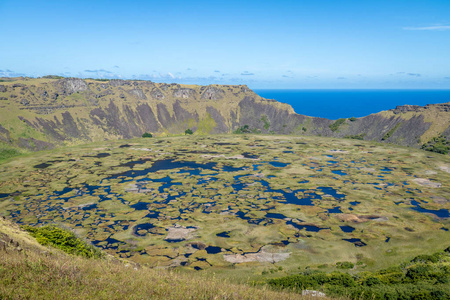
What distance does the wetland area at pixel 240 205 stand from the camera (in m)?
42.5

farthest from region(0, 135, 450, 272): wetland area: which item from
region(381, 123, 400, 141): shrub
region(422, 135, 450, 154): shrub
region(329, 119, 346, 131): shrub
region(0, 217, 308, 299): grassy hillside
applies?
region(329, 119, 346, 131): shrub

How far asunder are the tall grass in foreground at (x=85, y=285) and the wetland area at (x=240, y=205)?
789 inches

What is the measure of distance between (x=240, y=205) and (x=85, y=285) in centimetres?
4480

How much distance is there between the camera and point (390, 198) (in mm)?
63562

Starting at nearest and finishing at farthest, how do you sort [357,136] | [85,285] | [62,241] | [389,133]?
[85,285], [62,241], [389,133], [357,136]

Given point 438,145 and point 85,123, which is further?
point 85,123

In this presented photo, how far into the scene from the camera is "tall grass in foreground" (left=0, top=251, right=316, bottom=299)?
1506 cm

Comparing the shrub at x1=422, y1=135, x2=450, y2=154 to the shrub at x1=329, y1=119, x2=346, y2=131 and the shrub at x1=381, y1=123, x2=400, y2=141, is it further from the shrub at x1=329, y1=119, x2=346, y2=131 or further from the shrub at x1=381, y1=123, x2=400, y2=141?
the shrub at x1=329, y1=119, x2=346, y2=131

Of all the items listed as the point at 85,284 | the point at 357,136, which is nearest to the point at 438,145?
the point at 357,136

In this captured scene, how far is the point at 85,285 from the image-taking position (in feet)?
54.7

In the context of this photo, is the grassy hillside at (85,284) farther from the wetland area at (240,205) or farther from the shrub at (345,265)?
the shrub at (345,265)

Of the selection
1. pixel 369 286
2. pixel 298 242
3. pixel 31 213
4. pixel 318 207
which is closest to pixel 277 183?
pixel 318 207

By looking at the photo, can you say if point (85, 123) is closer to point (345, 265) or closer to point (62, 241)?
point (62, 241)

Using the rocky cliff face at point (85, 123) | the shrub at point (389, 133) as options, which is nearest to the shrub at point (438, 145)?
the rocky cliff face at point (85, 123)
